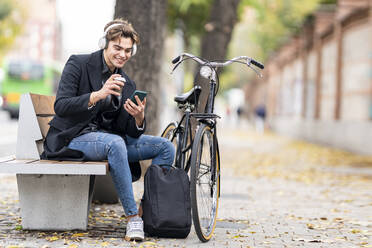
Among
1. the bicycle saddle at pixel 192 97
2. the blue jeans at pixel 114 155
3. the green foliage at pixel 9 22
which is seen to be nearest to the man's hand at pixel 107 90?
the blue jeans at pixel 114 155

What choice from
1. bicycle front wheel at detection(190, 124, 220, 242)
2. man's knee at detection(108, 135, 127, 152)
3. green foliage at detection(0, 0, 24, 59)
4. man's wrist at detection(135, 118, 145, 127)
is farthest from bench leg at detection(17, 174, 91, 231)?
green foliage at detection(0, 0, 24, 59)

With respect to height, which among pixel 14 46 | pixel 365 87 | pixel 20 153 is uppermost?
pixel 14 46

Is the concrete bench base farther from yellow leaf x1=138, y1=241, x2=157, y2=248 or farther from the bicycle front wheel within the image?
the bicycle front wheel

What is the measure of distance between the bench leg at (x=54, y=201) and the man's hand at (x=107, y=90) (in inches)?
29.5

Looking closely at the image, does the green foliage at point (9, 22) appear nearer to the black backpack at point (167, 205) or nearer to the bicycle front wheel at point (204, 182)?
the bicycle front wheel at point (204, 182)

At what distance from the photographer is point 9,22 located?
50.6 meters

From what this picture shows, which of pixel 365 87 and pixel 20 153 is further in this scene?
pixel 365 87

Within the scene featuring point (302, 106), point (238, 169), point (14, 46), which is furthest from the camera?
point (14, 46)

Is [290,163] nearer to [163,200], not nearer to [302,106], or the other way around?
[163,200]

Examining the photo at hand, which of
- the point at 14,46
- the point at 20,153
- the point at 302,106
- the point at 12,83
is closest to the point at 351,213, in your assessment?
the point at 20,153

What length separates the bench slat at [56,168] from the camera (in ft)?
17.3

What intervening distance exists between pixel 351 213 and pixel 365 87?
1215cm

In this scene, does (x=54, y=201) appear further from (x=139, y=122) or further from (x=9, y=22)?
(x=9, y=22)

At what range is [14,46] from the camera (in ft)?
177
